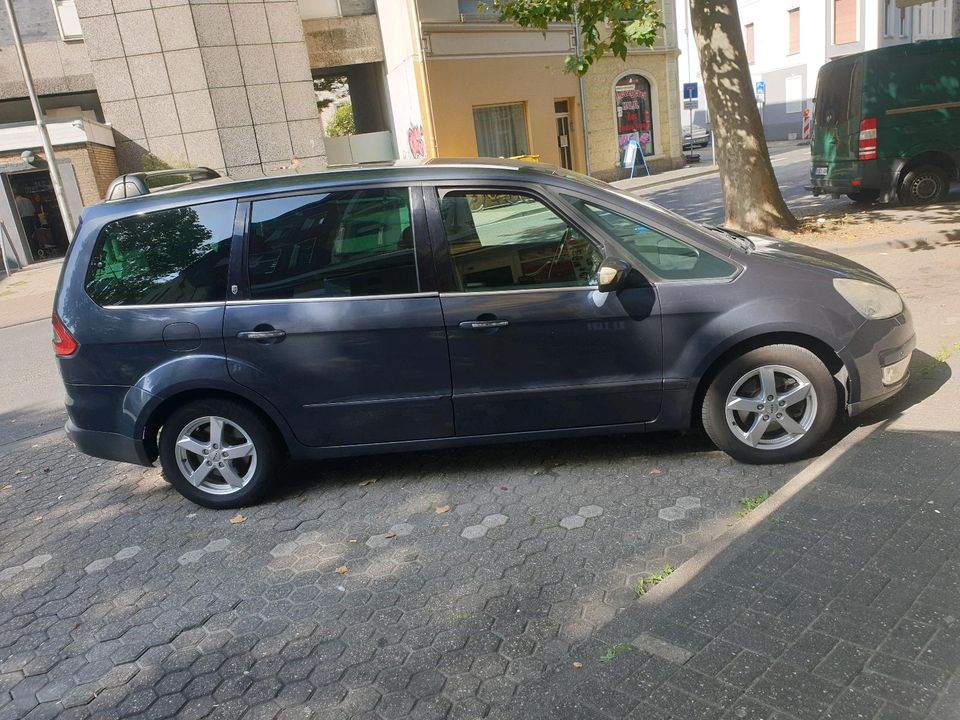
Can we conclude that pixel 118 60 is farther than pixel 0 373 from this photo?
Yes

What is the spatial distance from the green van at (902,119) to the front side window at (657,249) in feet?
30.2

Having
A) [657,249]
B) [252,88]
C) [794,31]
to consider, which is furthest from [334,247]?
[794,31]

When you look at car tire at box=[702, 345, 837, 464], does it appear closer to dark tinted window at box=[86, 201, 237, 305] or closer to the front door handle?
the front door handle

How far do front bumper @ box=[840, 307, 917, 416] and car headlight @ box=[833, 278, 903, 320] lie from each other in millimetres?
41

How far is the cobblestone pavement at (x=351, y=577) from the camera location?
288 centimetres

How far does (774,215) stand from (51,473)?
8973 mm

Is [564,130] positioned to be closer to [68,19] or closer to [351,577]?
[68,19]

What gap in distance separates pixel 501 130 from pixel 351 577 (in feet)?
79.3

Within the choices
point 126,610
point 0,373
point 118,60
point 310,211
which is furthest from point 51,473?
point 118,60

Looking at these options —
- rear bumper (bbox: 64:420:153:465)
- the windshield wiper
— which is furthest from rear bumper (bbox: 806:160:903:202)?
rear bumper (bbox: 64:420:153:465)

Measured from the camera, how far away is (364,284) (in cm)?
411

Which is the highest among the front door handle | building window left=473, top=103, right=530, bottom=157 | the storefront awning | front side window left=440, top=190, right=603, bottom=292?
the storefront awning

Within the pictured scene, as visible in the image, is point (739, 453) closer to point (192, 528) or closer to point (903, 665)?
point (903, 665)

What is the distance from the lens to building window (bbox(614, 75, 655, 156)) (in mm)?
28522
